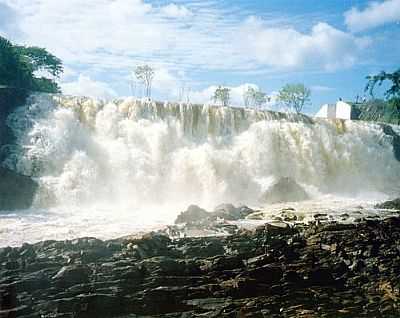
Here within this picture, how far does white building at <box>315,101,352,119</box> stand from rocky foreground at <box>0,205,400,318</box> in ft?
124

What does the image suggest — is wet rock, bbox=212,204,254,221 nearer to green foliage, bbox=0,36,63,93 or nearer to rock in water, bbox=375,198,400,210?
rock in water, bbox=375,198,400,210

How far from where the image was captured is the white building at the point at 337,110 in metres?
49.5

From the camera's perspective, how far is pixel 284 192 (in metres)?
23.2

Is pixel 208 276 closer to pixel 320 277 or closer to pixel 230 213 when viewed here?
pixel 320 277

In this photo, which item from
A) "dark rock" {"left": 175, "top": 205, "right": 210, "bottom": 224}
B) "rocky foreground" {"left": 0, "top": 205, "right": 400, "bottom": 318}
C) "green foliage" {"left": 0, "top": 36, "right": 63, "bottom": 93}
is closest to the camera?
"rocky foreground" {"left": 0, "top": 205, "right": 400, "bottom": 318}

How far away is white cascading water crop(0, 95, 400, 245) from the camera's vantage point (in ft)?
66.3

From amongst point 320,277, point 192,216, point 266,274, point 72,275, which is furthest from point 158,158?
point 320,277

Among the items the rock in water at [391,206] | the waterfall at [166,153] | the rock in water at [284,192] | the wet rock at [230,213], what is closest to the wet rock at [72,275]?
the wet rock at [230,213]

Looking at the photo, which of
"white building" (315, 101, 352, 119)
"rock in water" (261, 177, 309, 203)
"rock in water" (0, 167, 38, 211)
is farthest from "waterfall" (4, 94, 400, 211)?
"white building" (315, 101, 352, 119)

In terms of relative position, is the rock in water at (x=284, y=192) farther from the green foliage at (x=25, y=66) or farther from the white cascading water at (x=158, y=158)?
the green foliage at (x=25, y=66)

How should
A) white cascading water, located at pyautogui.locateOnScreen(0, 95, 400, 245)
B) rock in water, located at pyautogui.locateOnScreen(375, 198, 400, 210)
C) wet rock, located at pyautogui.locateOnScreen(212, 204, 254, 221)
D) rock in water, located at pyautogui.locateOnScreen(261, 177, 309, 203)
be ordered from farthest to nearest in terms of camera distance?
rock in water, located at pyautogui.locateOnScreen(261, 177, 309, 203) < rock in water, located at pyautogui.locateOnScreen(375, 198, 400, 210) < white cascading water, located at pyautogui.locateOnScreen(0, 95, 400, 245) < wet rock, located at pyautogui.locateOnScreen(212, 204, 254, 221)

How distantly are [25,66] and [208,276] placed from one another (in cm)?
3190

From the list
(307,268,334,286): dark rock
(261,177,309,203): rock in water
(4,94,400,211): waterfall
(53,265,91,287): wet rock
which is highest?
(4,94,400,211): waterfall

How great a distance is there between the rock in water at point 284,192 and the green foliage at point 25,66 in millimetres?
14726
